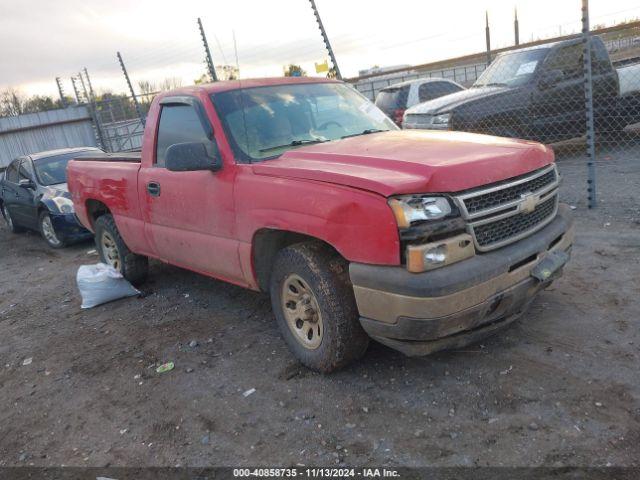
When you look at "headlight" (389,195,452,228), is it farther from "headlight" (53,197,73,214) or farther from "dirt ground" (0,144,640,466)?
"headlight" (53,197,73,214)

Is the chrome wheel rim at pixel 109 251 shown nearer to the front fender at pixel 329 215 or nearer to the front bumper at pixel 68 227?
the front bumper at pixel 68 227

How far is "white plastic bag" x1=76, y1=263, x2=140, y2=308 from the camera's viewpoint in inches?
215

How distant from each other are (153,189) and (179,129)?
58cm

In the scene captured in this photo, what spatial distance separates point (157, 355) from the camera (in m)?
4.16

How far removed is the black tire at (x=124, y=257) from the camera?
5605 millimetres

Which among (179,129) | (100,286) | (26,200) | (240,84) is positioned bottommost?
(100,286)

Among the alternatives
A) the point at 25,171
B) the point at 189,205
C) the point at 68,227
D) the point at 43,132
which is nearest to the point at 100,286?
the point at 189,205

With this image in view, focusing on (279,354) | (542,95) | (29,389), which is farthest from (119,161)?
(542,95)

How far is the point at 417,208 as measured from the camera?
276 cm

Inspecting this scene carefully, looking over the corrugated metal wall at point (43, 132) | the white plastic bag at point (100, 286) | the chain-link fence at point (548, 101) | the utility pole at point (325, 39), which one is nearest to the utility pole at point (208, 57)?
the utility pole at point (325, 39)

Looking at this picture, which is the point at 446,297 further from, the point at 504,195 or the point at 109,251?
the point at 109,251

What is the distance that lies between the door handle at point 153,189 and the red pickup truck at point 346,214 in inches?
0.6

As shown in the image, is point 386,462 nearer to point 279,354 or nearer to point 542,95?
point 279,354

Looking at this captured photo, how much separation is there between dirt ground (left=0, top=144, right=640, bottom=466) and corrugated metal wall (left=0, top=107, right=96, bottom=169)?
18133mm
